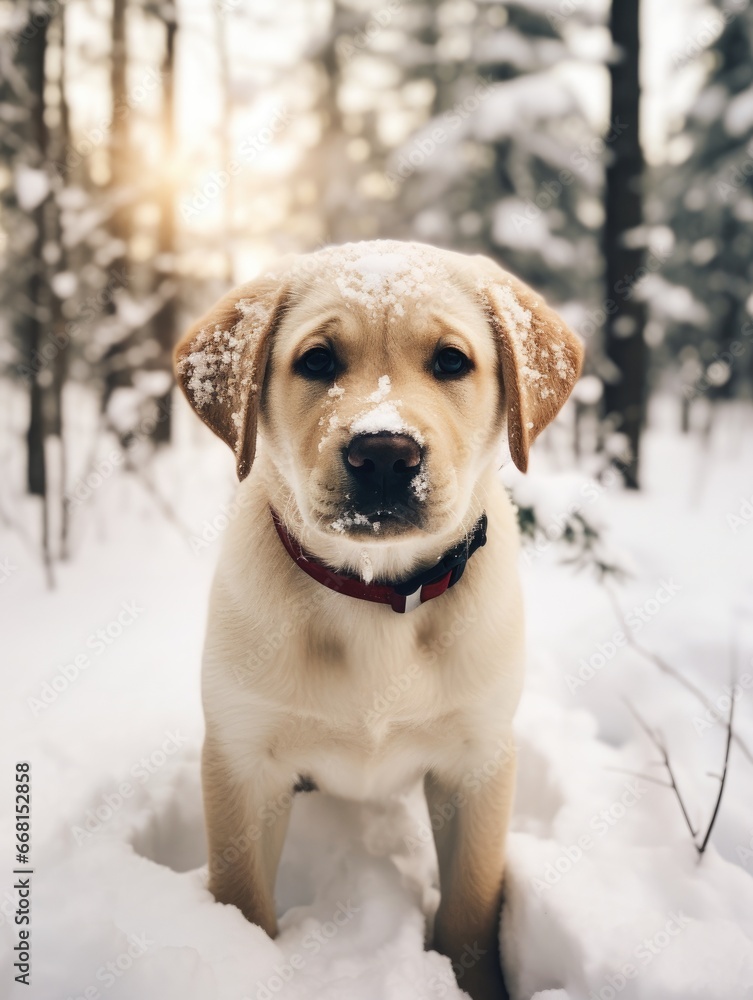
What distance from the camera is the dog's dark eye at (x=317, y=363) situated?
6.45 feet

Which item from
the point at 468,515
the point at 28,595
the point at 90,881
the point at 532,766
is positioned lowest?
the point at 28,595

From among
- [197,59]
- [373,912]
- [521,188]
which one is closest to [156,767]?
[373,912]

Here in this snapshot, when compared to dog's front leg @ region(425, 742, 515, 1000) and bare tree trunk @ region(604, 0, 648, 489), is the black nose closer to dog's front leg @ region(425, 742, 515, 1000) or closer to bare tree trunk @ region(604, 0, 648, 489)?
dog's front leg @ region(425, 742, 515, 1000)

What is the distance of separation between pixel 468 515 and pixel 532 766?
1441 mm

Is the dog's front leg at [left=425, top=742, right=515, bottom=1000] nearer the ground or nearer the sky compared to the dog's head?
nearer the ground

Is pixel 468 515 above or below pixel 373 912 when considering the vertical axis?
above

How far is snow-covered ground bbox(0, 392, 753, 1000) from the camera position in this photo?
1.86m

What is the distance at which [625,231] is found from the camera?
23.0 ft

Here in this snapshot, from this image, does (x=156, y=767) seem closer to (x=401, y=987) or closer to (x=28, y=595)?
(x=401, y=987)

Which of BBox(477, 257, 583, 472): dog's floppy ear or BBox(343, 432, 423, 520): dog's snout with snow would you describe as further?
BBox(477, 257, 583, 472): dog's floppy ear

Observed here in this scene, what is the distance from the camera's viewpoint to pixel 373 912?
7.35ft

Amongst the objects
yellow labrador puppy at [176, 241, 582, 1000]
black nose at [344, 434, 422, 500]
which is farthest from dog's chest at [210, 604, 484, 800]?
black nose at [344, 434, 422, 500]

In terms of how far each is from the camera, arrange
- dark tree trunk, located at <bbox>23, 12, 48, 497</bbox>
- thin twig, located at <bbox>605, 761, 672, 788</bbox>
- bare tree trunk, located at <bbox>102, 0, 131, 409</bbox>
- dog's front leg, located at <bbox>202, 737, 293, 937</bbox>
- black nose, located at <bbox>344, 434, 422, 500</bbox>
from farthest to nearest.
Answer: bare tree trunk, located at <bbox>102, 0, 131, 409</bbox>
dark tree trunk, located at <bbox>23, 12, 48, 497</bbox>
thin twig, located at <bbox>605, 761, 672, 788</bbox>
dog's front leg, located at <bbox>202, 737, 293, 937</bbox>
black nose, located at <bbox>344, 434, 422, 500</bbox>

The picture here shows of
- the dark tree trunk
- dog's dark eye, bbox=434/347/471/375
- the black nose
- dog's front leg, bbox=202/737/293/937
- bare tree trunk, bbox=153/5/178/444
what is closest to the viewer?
the black nose
